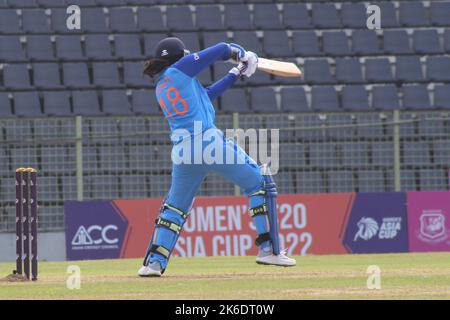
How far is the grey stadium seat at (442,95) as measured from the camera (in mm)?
20828

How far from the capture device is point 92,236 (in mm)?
18188

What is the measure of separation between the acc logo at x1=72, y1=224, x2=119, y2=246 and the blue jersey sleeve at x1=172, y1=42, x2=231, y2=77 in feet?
26.4

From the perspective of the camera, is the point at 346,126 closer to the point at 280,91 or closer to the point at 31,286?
the point at 280,91

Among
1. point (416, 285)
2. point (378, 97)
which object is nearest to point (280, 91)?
point (378, 97)

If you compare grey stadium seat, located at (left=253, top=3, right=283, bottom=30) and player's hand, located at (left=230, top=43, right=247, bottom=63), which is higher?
grey stadium seat, located at (left=253, top=3, right=283, bottom=30)

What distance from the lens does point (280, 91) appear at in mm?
20641

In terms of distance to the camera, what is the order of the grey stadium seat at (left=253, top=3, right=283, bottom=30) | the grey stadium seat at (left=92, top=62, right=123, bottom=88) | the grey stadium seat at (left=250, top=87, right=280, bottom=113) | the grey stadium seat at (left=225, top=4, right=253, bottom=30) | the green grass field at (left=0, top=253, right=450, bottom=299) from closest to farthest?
the green grass field at (left=0, top=253, right=450, bottom=299)
the grey stadium seat at (left=250, top=87, right=280, bottom=113)
the grey stadium seat at (left=92, top=62, right=123, bottom=88)
the grey stadium seat at (left=225, top=4, right=253, bottom=30)
the grey stadium seat at (left=253, top=3, right=283, bottom=30)

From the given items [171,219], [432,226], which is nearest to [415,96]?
[432,226]

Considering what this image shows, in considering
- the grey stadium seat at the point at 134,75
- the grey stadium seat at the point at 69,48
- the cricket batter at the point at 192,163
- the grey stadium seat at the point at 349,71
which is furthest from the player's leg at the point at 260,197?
the grey stadium seat at the point at 69,48

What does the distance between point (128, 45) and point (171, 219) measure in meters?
11.3

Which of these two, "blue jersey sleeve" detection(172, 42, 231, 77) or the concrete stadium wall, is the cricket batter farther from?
the concrete stadium wall

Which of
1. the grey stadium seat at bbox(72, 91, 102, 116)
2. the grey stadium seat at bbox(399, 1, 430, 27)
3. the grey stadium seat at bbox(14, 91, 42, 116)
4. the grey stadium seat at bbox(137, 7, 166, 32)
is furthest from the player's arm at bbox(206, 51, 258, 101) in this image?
the grey stadium seat at bbox(399, 1, 430, 27)

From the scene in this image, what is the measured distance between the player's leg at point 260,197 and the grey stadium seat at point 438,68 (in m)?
11.7

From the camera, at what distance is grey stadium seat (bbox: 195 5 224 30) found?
22.1 meters
